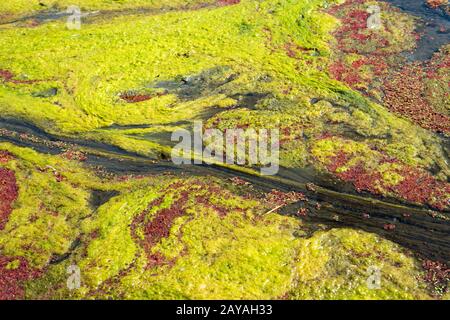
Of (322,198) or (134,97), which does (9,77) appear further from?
(322,198)

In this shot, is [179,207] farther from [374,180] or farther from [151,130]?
[374,180]

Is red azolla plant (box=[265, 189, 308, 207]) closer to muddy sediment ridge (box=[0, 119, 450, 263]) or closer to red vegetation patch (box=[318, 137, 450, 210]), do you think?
muddy sediment ridge (box=[0, 119, 450, 263])

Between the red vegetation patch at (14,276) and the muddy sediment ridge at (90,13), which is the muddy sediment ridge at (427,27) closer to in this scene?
the muddy sediment ridge at (90,13)

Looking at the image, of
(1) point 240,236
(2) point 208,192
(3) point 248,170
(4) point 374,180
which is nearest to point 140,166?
(2) point 208,192

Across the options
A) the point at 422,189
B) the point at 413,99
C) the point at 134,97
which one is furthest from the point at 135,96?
the point at 422,189

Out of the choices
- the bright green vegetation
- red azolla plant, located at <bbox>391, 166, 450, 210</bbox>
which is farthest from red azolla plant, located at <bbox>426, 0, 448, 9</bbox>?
the bright green vegetation

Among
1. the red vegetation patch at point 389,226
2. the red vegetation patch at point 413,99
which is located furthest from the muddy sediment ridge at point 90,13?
the red vegetation patch at point 389,226
